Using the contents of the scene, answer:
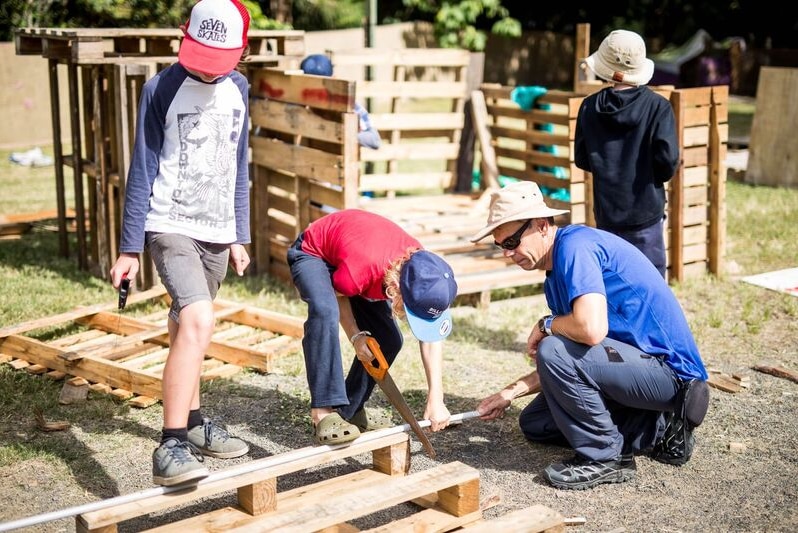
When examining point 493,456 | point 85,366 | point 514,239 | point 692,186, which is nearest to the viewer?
point 514,239

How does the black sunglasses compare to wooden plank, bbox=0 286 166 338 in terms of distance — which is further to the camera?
wooden plank, bbox=0 286 166 338

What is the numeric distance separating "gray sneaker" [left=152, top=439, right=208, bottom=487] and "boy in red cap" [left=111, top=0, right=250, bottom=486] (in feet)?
0.08

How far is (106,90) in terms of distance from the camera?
8.13 metres

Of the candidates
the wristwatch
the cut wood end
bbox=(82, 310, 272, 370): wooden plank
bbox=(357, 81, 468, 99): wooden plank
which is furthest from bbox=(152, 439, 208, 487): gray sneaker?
bbox=(357, 81, 468, 99): wooden plank

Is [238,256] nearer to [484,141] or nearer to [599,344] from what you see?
[599,344]

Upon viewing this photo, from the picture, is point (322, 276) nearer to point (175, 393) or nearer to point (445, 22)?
point (175, 393)

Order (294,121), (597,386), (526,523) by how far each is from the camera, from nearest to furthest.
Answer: (526,523)
(597,386)
(294,121)

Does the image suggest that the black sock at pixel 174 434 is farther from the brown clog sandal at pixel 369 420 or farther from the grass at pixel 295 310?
the brown clog sandal at pixel 369 420

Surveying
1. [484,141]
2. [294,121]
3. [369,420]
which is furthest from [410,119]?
[369,420]

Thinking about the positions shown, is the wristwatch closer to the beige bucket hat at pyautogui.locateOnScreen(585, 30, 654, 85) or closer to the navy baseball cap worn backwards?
the navy baseball cap worn backwards

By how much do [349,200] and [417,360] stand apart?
1682mm

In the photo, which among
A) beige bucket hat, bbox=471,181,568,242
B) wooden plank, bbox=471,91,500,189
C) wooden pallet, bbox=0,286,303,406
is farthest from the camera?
wooden plank, bbox=471,91,500,189

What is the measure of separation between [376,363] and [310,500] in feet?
2.36

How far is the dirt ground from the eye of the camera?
13.9 feet
